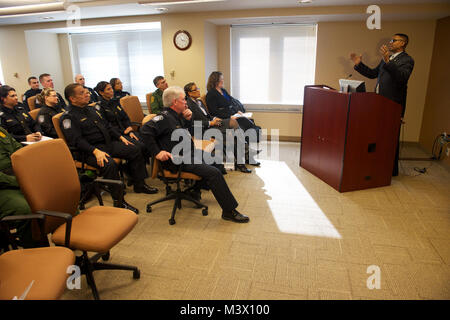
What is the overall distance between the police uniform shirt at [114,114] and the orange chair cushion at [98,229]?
81.7 inches

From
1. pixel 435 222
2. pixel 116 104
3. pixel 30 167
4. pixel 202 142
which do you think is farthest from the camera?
pixel 116 104

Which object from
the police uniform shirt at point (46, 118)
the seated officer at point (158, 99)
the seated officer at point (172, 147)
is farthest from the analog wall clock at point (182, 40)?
the seated officer at point (172, 147)

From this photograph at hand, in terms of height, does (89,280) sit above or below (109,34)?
below

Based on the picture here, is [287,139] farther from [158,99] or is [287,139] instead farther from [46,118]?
[46,118]

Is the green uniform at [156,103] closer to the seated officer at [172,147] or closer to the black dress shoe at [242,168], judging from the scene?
the black dress shoe at [242,168]

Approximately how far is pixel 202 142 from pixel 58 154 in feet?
5.85

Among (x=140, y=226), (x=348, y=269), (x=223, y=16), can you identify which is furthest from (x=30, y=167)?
(x=223, y=16)

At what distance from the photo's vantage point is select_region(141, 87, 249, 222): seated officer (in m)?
3.07

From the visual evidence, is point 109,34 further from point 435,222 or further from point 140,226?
point 435,222

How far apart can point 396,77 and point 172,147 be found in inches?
116

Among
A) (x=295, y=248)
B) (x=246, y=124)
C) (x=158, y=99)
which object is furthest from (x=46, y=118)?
(x=295, y=248)

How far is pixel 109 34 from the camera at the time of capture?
7090 mm

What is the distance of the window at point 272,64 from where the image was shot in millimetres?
5952

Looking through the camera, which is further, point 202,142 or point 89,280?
point 202,142
